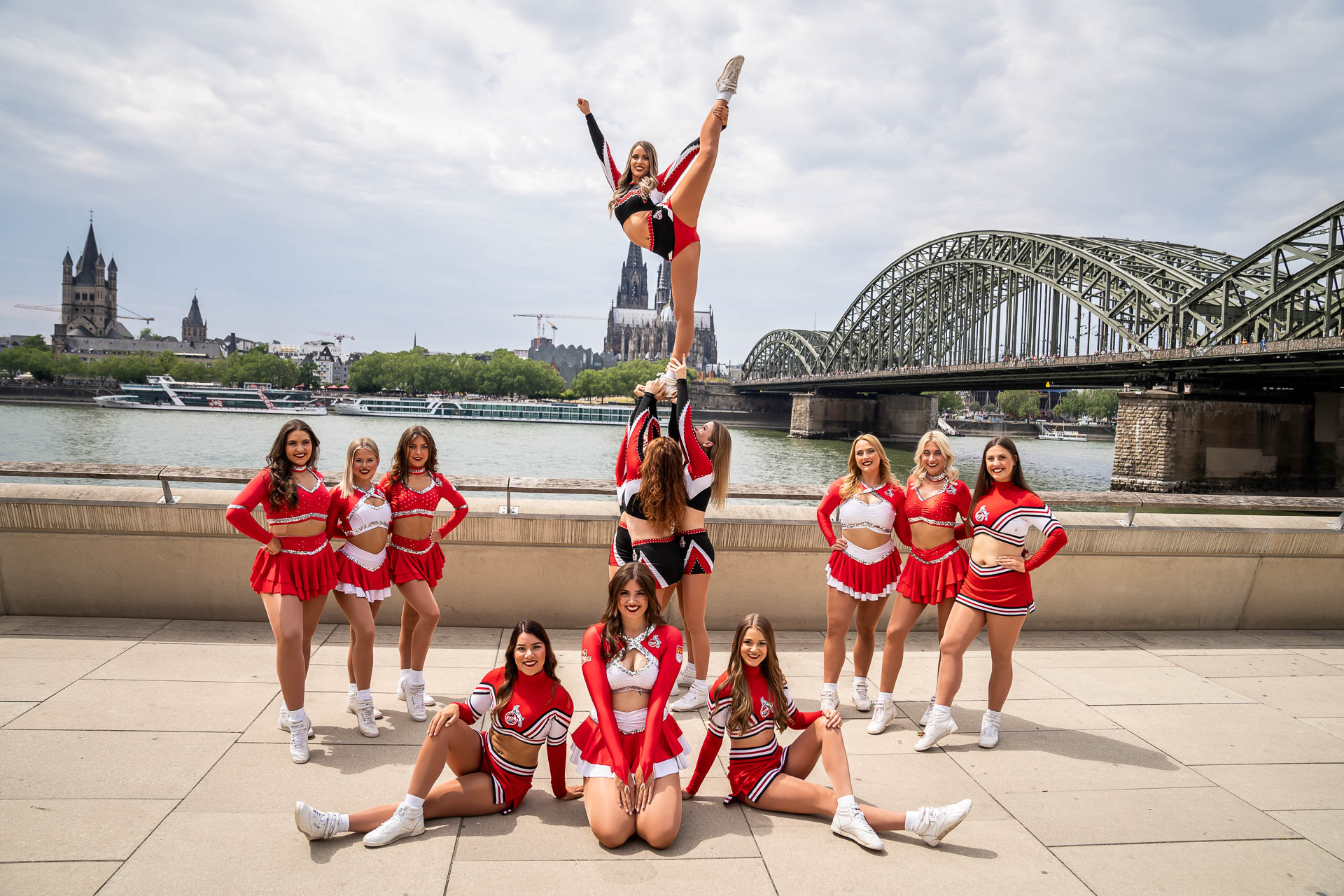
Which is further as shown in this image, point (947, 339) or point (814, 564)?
point (947, 339)

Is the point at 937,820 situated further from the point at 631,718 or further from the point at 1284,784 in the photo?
the point at 1284,784

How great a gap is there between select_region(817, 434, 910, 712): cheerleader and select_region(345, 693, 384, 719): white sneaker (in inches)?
92.9

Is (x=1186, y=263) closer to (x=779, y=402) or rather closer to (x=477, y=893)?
(x=779, y=402)

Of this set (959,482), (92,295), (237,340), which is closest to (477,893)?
(959,482)

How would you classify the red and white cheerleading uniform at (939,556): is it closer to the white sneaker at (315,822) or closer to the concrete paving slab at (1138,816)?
the concrete paving slab at (1138,816)

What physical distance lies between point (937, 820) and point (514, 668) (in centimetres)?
180

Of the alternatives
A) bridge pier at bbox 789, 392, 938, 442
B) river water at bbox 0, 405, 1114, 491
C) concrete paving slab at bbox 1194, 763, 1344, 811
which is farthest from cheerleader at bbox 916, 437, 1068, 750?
bridge pier at bbox 789, 392, 938, 442

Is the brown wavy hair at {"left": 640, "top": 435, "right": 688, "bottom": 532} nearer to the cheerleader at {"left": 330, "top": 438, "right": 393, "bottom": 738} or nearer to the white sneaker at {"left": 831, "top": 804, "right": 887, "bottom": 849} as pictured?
the cheerleader at {"left": 330, "top": 438, "right": 393, "bottom": 738}

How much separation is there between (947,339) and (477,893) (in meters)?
71.8

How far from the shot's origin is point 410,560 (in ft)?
13.5

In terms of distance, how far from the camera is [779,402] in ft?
315

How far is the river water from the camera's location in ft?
121

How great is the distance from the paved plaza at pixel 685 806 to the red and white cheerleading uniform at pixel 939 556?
77cm

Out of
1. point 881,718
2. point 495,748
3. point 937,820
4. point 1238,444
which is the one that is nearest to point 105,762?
point 495,748
